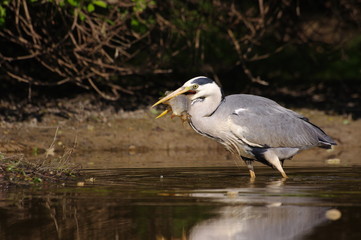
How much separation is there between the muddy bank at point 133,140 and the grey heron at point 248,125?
47.5 inches

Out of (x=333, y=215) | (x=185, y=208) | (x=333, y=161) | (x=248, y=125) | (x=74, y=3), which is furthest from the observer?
(x=74, y=3)

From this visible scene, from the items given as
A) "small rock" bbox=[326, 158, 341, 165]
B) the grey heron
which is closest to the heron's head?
the grey heron

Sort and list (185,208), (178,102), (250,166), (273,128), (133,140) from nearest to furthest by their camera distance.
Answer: (185,208)
(178,102)
(250,166)
(273,128)
(133,140)

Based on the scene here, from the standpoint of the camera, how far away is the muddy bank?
1071 cm

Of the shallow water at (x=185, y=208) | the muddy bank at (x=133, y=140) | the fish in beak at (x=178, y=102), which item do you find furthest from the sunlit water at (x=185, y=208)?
the muddy bank at (x=133, y=140)

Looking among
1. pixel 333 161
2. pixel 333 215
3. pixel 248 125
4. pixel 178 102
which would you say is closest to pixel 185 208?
pixel 333 215

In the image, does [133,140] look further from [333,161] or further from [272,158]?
[272,158]

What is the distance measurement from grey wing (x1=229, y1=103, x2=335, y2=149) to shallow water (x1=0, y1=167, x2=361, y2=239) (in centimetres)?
50

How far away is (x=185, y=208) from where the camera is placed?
19.3 feet

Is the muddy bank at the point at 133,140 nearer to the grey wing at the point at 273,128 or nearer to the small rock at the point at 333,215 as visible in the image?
the grey wing at the point at 273,128

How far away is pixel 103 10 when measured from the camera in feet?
44.3

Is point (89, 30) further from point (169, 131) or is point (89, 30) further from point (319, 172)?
point (319, 172)

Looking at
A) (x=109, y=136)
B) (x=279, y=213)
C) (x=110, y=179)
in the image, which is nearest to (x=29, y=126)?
(x=109, y=136)

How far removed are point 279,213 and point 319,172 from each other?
10.4ft
